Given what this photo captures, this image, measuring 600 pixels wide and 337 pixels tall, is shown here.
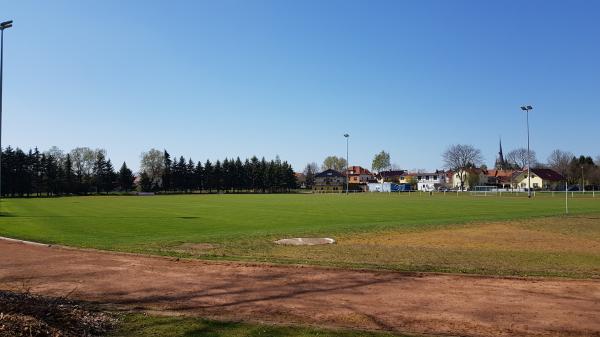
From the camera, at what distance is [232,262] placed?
46.9ft

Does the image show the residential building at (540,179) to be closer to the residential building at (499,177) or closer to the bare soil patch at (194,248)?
the residential building at (499,177)

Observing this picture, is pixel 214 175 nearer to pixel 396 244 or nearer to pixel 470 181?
pixel 470 181

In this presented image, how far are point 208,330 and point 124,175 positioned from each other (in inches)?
5460

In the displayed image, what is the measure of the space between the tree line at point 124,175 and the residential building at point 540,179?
74459 mm

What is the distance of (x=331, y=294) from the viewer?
10242 millimetres

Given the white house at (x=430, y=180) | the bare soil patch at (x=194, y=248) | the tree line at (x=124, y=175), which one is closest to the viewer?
the bare soil patch at (x=194, y=248)

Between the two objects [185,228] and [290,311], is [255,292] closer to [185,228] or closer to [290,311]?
[290,311]

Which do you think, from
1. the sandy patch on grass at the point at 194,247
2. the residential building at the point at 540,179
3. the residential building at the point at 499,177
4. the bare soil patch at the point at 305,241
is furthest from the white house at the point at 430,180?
the sandy patch on grass at the point at 194,247

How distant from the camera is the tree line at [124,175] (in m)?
118

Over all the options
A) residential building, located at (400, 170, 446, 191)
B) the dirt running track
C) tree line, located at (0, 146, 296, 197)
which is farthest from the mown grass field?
residential building, located at (400, 170, 446, 191)

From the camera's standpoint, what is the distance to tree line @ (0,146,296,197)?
386ft

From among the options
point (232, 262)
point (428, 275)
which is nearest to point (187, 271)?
point (232, 262)

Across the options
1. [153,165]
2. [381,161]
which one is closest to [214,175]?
[153,165]

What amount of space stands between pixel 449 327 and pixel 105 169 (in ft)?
455
